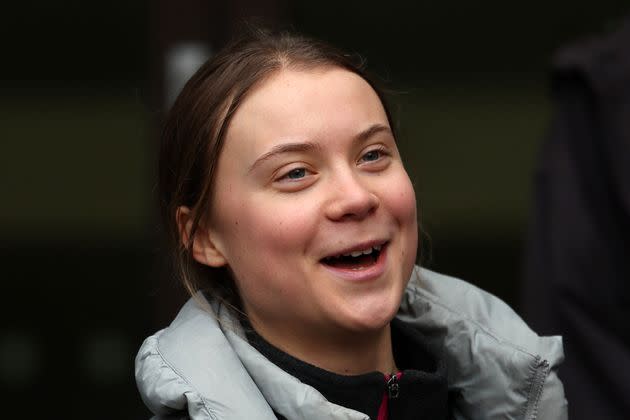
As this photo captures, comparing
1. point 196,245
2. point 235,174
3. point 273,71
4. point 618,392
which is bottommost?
point 618,392

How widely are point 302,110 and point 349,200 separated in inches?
5.8

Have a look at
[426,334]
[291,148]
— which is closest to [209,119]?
[291,148]

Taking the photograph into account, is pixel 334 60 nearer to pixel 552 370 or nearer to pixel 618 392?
pixel 552 370

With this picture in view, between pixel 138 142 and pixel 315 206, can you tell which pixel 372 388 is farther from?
pixel 138 142

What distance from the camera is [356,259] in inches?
70.0

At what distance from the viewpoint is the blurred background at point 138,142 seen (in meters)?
3.30

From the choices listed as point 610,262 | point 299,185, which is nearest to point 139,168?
point 610,262

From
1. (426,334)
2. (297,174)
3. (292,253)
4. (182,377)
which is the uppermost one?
(297,174)

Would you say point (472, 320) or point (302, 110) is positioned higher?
point (302, 110)

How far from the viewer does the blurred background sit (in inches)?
130

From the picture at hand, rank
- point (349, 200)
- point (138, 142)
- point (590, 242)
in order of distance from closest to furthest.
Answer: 1. point (349, 200)
2. point (590, 242)
3. point (138, 142)

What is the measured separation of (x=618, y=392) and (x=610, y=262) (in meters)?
0.28

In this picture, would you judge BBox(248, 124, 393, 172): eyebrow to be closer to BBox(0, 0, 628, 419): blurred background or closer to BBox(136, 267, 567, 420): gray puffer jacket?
BBox(136, 267, 567, 420): gray puffer jacket

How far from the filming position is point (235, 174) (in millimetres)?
1785
